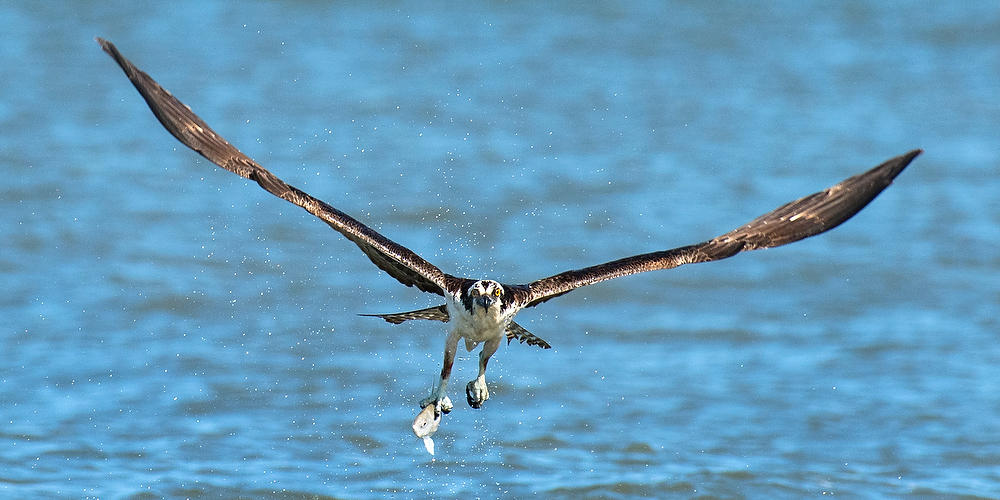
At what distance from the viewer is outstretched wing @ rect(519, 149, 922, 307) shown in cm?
964

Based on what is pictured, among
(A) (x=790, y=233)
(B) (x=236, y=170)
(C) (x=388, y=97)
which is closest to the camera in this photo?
(B) (x=236, y=170)

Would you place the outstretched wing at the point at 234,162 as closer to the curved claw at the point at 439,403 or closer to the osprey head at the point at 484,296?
the osprey head at the point at 484,296

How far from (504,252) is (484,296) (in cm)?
794

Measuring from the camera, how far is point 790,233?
10031 mm

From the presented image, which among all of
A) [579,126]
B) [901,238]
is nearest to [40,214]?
[579,126]

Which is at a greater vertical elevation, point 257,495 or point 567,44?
point 567,44

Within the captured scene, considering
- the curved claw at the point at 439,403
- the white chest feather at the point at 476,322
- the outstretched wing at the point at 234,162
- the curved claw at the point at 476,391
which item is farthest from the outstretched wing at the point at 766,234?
the outstretched wing at the point at 234,162

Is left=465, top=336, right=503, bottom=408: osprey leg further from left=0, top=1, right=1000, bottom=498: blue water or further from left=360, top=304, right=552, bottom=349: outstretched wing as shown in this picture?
left=0, top=1, right=1000, bottom=498: blue water

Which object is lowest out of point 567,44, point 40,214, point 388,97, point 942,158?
point 40,214

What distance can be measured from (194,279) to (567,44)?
13216 mm

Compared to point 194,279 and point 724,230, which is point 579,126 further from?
point 194,279

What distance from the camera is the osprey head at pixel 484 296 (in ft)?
30.6

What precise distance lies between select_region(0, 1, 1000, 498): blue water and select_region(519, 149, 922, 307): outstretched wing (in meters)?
2.37

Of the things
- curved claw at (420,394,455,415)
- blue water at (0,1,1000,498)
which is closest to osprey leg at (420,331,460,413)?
curved claw at (420,394,455,415)
